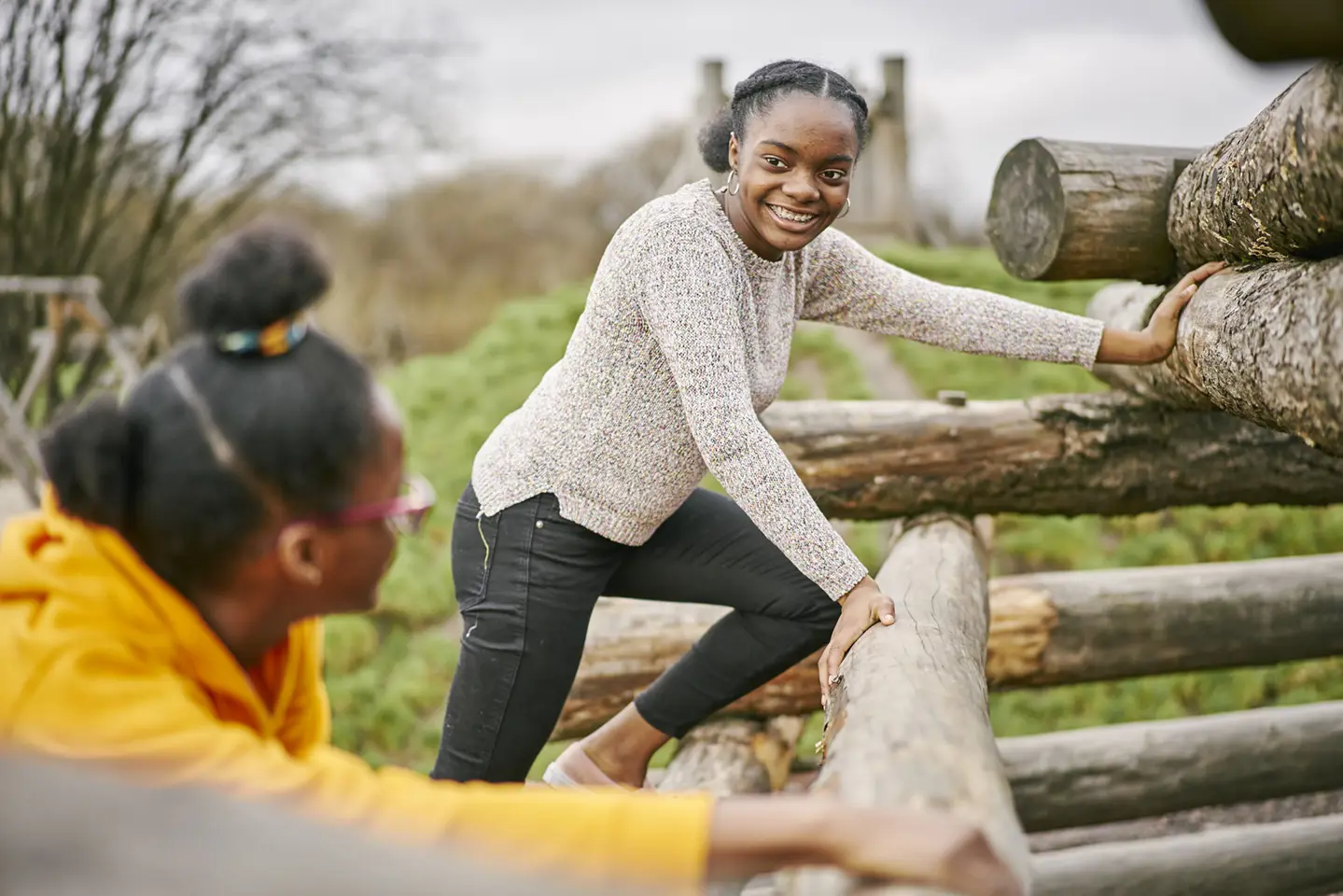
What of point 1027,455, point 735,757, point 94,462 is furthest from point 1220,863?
point 94,462

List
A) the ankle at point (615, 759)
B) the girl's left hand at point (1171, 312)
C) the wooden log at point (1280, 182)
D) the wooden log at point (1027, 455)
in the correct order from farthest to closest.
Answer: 1. the wooden log at point (1027, 455)
2. the ankle at point (615, 759)
3. the girl's left hand at point (1171, 312)
4. the wooden log at point (1280, 182)

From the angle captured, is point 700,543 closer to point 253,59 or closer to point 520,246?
point 253,59

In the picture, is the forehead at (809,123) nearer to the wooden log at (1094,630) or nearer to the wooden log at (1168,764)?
the wooden log at (1094,630)

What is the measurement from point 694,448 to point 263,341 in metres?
1.24

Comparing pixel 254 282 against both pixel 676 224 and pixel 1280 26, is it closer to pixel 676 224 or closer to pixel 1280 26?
pixel 676 224

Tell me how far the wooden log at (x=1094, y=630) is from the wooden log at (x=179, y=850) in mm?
2753

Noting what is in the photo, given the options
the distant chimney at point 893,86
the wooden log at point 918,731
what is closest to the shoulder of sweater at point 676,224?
the wooden log at point 918,731

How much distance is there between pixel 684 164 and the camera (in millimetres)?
10727

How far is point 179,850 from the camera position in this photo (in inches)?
33.2

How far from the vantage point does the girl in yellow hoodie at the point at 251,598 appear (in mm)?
1271

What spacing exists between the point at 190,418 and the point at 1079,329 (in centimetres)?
223

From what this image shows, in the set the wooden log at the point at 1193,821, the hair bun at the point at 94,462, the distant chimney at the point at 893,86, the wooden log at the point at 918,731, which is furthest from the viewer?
the distant chimney at the point at 893,86

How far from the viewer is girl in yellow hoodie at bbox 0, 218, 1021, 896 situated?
1.27m

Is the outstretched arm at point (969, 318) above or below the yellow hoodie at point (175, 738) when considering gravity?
above
